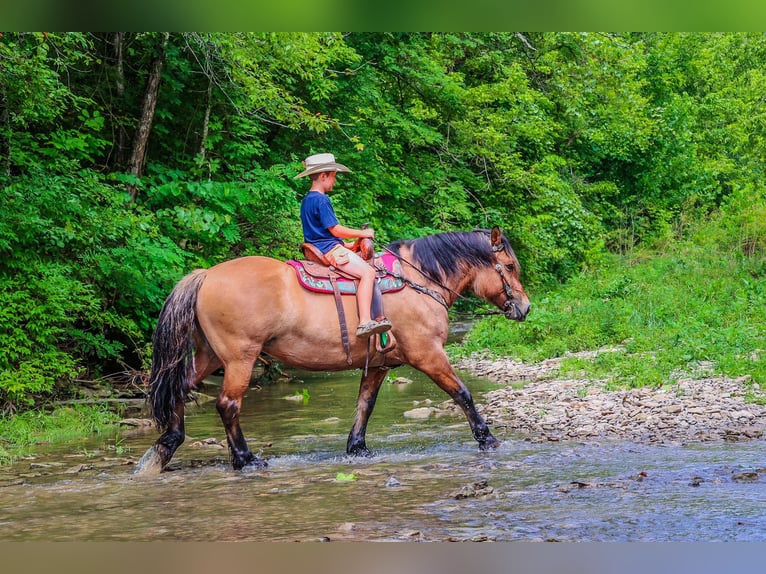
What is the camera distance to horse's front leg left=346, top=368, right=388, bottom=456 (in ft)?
25.8

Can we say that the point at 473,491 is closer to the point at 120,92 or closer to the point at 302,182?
the point at 120,92

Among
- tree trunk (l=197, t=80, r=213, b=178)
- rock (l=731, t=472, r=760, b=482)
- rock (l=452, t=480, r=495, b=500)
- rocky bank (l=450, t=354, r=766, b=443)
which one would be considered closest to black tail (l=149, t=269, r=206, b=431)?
rock (l=452, t=480, r=495, b=500)

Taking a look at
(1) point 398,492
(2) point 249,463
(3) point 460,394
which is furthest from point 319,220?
(1) point 398,492

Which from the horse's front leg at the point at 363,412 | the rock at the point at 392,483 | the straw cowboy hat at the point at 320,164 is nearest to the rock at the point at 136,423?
the horse's front leg at the point at 363,412

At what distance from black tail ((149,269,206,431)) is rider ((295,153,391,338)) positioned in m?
1.15

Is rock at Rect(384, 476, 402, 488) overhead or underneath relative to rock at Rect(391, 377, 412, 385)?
overhead

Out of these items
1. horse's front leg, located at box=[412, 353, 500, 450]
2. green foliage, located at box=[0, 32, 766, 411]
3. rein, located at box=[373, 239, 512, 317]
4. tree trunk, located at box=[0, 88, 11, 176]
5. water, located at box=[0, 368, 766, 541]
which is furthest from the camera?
tree trunk, located at box=[0, 88, 11, 176]

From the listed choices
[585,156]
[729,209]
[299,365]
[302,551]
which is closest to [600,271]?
[729,209]

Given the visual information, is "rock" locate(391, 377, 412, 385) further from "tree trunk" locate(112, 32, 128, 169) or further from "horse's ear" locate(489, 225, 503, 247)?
"horse's ear" locate(489, 225, 503, 247)

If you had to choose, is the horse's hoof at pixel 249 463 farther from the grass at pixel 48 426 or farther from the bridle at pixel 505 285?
the bridle at pixel 505 285

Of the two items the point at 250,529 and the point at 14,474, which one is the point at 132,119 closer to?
the point at 14,474

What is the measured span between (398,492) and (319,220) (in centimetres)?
270

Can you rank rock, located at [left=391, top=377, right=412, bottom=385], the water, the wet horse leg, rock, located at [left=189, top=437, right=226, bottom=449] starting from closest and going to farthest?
1. the water
2. the wet horse leg
3. rock, located at [left=189, top=437, right=226, bottom=449]
4. rock, located at [left=391, top=377, right=412, bottom=385]

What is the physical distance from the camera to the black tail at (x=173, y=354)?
745cm
